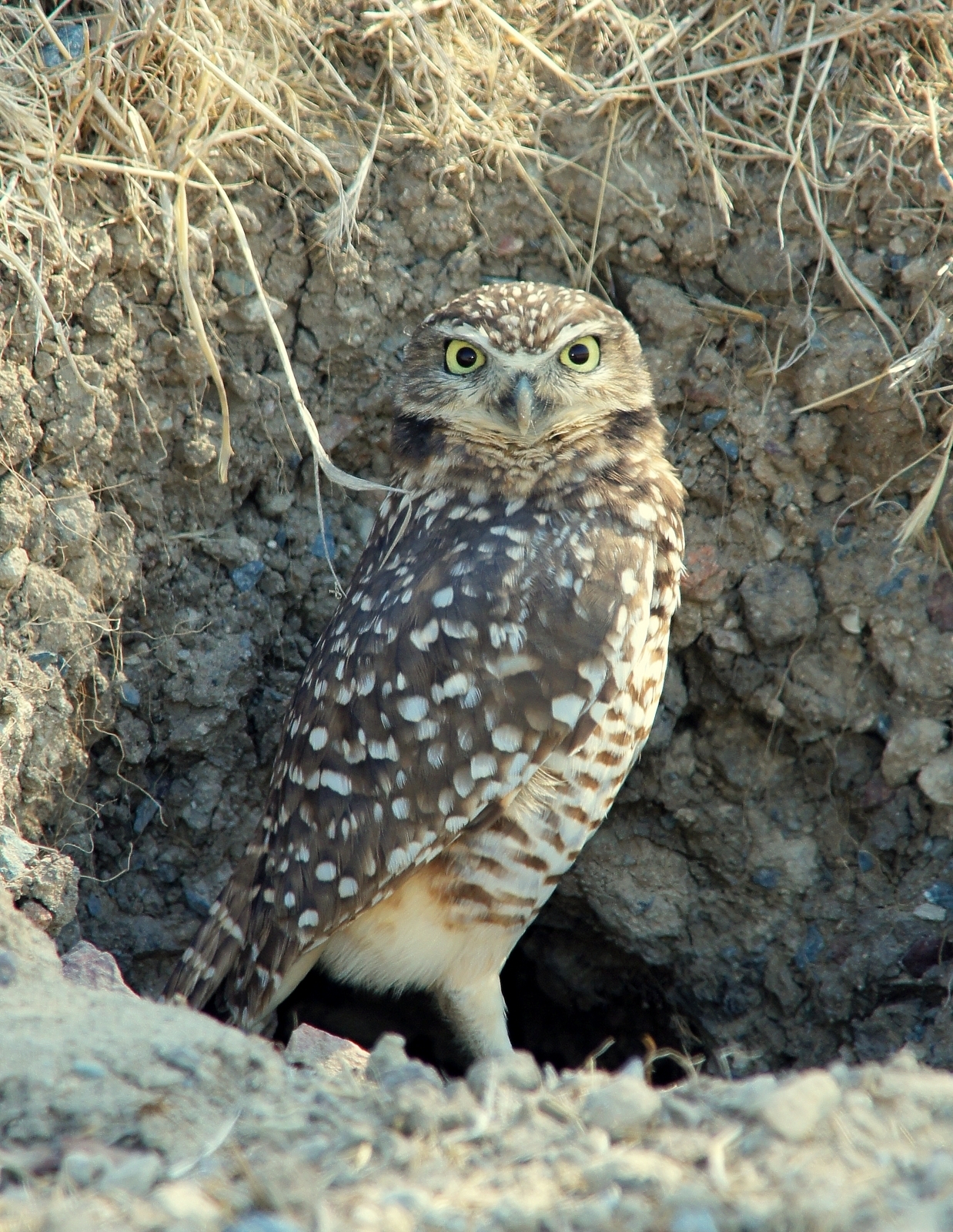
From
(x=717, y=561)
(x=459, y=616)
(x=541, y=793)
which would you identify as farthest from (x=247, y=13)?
(x=541, y=793)

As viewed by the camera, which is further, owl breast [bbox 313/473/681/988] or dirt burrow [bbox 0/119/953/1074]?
dirt burrow [bbox 0/119/953/1074]

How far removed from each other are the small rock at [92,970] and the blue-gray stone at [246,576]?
135cm

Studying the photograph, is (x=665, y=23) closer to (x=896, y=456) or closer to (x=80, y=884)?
(x=896, y=456)

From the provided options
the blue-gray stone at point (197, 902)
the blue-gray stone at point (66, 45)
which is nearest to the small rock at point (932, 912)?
the blue-gray stone at point (197, 902)

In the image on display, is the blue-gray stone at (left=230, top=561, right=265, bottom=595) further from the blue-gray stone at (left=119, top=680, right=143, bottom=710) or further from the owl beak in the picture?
the owl beak

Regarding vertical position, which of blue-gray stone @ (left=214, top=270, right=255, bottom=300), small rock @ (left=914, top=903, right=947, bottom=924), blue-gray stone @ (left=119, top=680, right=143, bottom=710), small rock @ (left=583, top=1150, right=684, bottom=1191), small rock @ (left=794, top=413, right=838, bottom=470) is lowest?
blue-gray stone @ (left=119, top=680, right=143, bottom=710)

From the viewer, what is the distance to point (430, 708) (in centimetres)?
276

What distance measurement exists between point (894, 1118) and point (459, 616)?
155cm

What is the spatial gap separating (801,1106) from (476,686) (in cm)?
138

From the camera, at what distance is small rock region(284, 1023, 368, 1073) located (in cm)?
229

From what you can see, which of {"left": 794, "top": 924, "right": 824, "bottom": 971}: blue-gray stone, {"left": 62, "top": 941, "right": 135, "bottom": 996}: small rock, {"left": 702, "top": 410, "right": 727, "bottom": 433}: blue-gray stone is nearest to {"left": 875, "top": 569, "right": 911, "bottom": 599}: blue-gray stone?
{"left": 702, "top": 410, "right": 727, "bottom": 433}: blue-gray stone

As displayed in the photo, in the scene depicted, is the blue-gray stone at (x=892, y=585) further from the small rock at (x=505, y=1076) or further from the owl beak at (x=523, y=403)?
the small rock at (x=505, y=1076)

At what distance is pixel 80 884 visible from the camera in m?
3.37

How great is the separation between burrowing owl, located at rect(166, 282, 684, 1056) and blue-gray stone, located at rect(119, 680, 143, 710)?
25.0 inches
